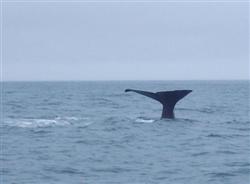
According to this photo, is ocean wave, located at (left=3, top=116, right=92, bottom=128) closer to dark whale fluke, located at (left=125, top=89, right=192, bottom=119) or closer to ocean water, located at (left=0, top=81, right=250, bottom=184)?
ocean water, located at (left=0, top=81, right=250, bottom=184)

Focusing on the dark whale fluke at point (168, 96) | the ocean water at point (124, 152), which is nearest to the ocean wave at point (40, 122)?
the ocean water at point (124, 152)

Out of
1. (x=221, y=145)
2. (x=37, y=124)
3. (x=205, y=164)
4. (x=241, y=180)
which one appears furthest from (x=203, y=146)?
(x=37, y=124)

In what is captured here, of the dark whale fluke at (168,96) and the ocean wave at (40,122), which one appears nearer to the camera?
the dark whale fluke at (168,96)

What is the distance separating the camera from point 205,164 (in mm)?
16000

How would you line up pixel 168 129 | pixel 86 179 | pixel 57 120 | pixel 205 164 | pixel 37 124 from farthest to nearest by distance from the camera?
pixel 57 120
pixel 37 124
pixel 168 129
pixel 205 164
pixel 86 179

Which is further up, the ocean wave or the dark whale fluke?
the dark whale fluke

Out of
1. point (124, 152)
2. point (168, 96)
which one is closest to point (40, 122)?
point (168, 96)

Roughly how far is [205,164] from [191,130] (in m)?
8.05

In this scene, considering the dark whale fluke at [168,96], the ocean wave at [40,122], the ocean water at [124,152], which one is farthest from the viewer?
the ocean wave at [40,122]

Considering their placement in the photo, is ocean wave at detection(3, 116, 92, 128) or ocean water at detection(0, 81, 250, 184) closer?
ocean water at detection(0, 81, 250, 184)

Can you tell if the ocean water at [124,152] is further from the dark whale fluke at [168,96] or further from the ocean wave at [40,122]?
the dark whale fluke at [168,96]

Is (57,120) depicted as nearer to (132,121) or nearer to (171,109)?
(132,121)

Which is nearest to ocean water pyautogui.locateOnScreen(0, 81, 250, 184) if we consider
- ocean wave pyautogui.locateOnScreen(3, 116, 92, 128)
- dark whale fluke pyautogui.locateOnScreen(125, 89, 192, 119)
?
ocean wave pyautogui.locateOnScreen(3, 116, 92, 128)

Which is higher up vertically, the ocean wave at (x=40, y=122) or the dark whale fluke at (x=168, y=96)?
the dark whale fluke at (x=168, y=96)
